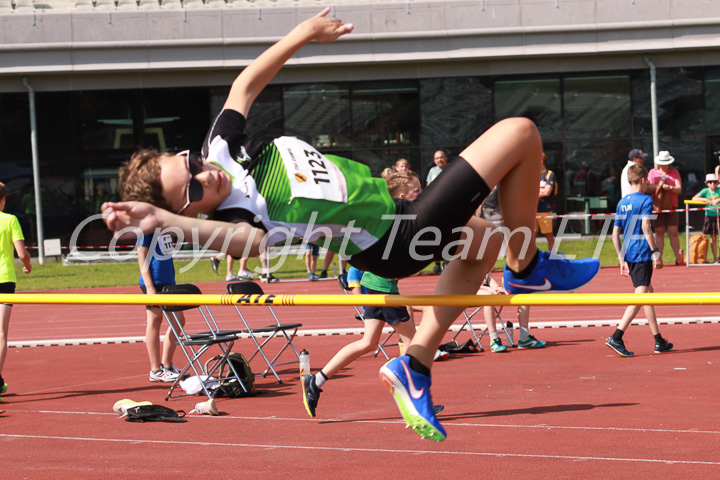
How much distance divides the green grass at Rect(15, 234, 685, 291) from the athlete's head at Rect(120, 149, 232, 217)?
45.9ft

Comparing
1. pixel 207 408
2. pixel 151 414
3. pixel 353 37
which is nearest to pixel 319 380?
pixel 207 408

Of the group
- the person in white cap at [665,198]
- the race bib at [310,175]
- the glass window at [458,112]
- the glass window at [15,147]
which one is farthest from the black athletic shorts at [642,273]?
the glass window at [15,147]

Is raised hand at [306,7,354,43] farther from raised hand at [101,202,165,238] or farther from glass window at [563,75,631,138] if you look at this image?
glass window at [563,75,631,138]

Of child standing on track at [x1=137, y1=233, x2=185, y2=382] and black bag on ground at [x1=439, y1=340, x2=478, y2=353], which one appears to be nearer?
child standing on track at [x1=137, y1=233, x2=185, y2=382]

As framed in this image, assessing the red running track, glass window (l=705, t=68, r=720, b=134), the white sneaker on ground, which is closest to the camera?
the red running track

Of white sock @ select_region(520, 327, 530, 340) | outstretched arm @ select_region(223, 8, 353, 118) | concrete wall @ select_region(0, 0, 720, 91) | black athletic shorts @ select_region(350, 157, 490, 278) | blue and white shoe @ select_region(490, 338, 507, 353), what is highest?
concrete wall @ select_region(0, 0, 720, 91)

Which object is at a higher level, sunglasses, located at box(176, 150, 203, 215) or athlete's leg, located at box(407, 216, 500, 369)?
sunglasses, located at box(176, 150, 203, 215)

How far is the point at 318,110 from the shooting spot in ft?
78.3

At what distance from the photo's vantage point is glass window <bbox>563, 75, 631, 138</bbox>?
23750 millimetres

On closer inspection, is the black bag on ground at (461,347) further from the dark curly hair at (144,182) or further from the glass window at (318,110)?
the glass window at (318,110)

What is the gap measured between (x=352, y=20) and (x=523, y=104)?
4.70 metres

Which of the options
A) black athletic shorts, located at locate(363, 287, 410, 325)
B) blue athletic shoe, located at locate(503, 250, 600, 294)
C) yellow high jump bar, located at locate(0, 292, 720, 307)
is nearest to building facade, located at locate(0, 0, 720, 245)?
black athletic shorts, located at locate(363, 287, 410, 325)

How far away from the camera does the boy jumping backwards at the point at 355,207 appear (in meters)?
3.89

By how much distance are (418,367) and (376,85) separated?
1973 centimetres
